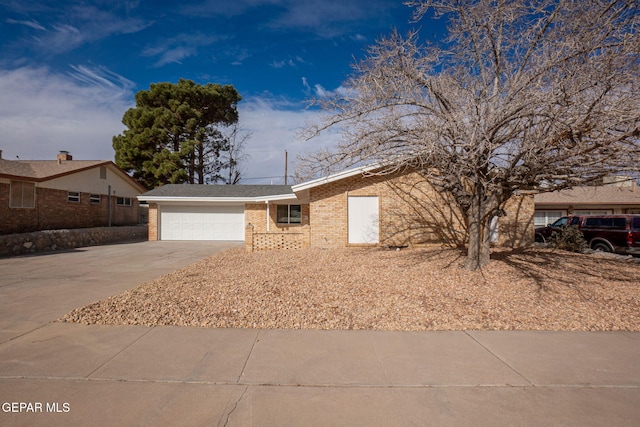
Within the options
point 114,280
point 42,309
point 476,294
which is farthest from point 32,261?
point 476,294

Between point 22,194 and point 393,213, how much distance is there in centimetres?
1643

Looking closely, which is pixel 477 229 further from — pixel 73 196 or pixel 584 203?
pixel 584 203

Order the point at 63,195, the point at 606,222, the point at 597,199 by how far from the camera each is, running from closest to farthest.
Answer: the point at 606,222, the point at 63,195, the point at 597,199

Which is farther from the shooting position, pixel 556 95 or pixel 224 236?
pixel 224 236

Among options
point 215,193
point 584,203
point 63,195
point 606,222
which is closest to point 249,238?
point 215,193

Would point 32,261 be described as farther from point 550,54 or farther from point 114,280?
point 550,54

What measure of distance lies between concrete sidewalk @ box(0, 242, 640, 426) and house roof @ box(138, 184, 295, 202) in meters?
12.7

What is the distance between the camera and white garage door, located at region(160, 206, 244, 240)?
19.8 m

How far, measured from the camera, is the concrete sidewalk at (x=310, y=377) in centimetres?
300

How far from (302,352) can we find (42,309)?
4.82 meters

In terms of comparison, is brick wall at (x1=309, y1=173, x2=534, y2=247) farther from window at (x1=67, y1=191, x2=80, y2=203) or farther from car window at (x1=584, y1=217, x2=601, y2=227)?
window at (x1=67, y1=191, x2=80, y2=203)

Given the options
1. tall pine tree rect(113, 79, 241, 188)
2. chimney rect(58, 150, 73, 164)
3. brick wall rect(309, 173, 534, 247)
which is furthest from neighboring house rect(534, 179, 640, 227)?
chimney rect(58, 150, 73, 164)

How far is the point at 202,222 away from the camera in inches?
787

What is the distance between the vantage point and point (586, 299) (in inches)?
249
